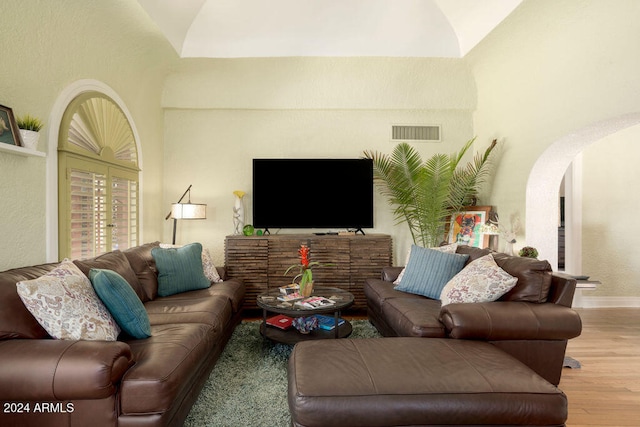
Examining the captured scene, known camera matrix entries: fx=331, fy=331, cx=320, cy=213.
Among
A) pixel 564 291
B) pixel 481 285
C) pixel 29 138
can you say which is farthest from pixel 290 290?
pixel 29 138

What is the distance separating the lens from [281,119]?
14.3 feet

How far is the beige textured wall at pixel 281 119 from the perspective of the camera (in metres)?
4.16

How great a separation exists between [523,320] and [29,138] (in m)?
3.28

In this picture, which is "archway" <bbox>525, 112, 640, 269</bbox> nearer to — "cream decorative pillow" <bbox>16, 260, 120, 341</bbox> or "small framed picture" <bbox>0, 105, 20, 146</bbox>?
"cream decorative pillow" <bbox>16, 260, 120, 341</bbox>

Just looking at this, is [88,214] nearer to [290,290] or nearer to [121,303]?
[121,303]

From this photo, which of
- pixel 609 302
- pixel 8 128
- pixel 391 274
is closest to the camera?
pixel 8 128

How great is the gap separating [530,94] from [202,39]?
11.8 ft

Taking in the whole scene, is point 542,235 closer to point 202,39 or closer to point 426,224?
point 426,224

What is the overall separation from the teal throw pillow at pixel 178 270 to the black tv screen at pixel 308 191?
117cm

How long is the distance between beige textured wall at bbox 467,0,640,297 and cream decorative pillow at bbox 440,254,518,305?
1.38 meters

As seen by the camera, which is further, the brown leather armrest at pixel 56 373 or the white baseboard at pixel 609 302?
the white baseboard at pixel 609 302

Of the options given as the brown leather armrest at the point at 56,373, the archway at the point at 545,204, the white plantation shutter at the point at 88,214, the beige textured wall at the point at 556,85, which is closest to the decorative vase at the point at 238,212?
the white plantation shutter at the point at 88,214

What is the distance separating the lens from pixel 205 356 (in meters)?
2.01

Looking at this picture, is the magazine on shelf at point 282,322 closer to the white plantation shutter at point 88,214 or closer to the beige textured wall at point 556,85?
the white plantation shutter at point 88,214
